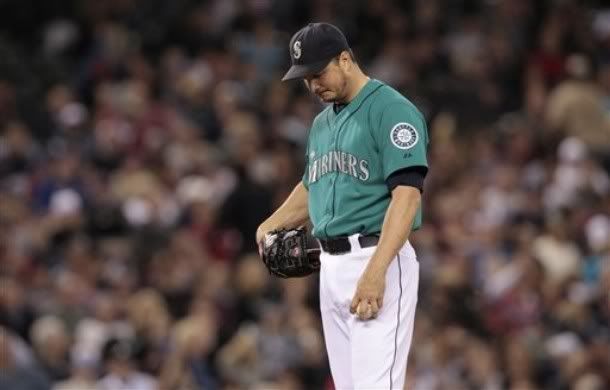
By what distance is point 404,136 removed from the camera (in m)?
5.78

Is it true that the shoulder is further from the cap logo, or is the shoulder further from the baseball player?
the cap logo

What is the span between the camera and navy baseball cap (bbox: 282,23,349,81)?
19.1 feet

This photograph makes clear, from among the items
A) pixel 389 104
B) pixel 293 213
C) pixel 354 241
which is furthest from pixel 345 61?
pixel 293 213

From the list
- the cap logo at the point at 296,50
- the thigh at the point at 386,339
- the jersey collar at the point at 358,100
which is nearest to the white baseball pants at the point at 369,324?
the thigh at the point at 386,339

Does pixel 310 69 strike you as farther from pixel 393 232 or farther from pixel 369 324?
pixel 369 324

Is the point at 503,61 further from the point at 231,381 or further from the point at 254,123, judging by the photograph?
the point at 231,381

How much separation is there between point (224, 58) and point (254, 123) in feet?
4.82

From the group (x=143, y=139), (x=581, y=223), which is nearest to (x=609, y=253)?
(x=581, y=223)

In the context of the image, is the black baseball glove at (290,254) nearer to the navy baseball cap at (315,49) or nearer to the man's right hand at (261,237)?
the man's right hand at (261,237)

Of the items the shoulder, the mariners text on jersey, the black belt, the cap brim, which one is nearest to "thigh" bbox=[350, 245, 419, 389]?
the black belt

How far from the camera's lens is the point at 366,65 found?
15.4 metres

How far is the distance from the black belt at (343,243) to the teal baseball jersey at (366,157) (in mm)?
23

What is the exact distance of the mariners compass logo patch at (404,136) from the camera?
5.76 meters

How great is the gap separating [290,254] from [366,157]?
57 centimetres
